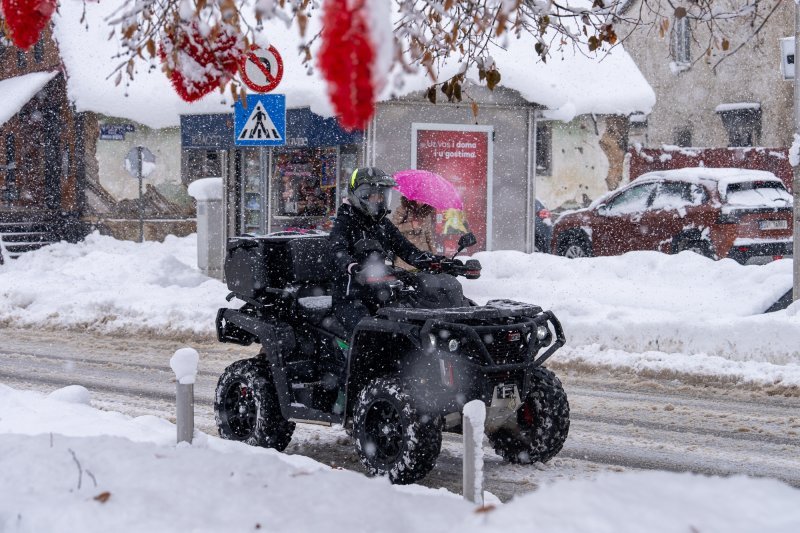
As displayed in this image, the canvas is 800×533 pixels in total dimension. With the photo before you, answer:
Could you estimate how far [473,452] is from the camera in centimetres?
479

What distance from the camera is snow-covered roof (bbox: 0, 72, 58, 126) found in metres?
30.2

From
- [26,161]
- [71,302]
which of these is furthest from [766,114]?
[71,302]

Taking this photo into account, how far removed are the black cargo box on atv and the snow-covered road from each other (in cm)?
123

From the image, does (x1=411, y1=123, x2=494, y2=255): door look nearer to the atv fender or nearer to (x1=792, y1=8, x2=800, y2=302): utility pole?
(x1=792, y1=8, x2=800, y2=302): utility pole

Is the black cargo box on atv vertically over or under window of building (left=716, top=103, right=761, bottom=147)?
under

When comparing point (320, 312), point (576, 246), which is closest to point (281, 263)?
point (320, 312)

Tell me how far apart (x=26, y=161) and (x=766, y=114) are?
24.5 meters

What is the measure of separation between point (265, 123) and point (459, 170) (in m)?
6.89

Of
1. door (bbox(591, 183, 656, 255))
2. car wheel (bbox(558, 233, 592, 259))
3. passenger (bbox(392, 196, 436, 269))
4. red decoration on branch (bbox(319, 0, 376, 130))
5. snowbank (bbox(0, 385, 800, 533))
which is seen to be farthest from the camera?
car wheel (bbox(558, 233, 592, 259))

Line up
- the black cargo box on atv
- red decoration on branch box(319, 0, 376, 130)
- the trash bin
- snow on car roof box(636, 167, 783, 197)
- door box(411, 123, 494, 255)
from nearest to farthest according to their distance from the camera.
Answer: red decoration on branch box(319, 0, 376, 130) → the black cargo box on atv → door box(411, 123, 494, 255) → snow on car roof box(636, 167, 783, 197) → the trash bin

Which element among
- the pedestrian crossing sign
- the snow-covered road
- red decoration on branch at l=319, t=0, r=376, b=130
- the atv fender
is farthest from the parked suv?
red decoration on branch at l=319, t=0, r=376, b=130

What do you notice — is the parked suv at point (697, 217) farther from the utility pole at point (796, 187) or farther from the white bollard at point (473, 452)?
the white bollard at point (473, 452)

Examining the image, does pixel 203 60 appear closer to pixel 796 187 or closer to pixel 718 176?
pixel 796 187

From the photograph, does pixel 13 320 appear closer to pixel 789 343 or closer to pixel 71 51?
pixel 789 343
